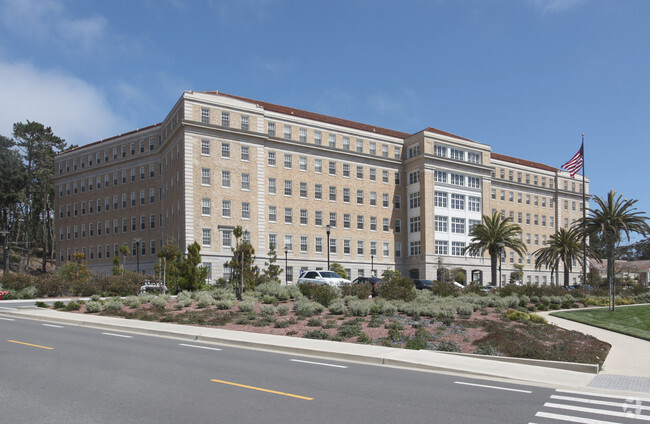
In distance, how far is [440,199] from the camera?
6925 cm

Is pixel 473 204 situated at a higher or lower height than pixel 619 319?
higher

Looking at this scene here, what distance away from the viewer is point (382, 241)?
229ft

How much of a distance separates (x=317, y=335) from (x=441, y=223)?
53.5 metres

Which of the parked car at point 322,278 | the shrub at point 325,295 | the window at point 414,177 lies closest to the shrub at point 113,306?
the shrub at point 325,295

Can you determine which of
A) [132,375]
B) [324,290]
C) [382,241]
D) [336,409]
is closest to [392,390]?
[336,409]

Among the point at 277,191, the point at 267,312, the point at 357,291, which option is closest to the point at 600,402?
the point at 267,312

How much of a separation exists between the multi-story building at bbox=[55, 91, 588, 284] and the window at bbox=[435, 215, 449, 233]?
20 centimetres

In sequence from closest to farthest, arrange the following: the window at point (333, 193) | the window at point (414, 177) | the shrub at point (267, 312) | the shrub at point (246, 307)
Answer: the shrub at point (267, 312) < the shrub at point (246, 307) < the window at point (333, 193) < the window at point (414, 177)

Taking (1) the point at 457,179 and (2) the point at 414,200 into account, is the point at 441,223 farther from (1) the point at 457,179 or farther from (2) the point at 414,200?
(1) the point at 457,179

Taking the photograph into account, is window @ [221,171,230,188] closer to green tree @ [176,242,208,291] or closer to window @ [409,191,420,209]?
green tree @ [176,242,208,291]

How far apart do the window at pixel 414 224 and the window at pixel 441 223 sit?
7.67 feet

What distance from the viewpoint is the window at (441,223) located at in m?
68.4

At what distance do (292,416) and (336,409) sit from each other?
794 mm

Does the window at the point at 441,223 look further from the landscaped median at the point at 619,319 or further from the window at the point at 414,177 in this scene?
the landscaped median at the point at 619,319
